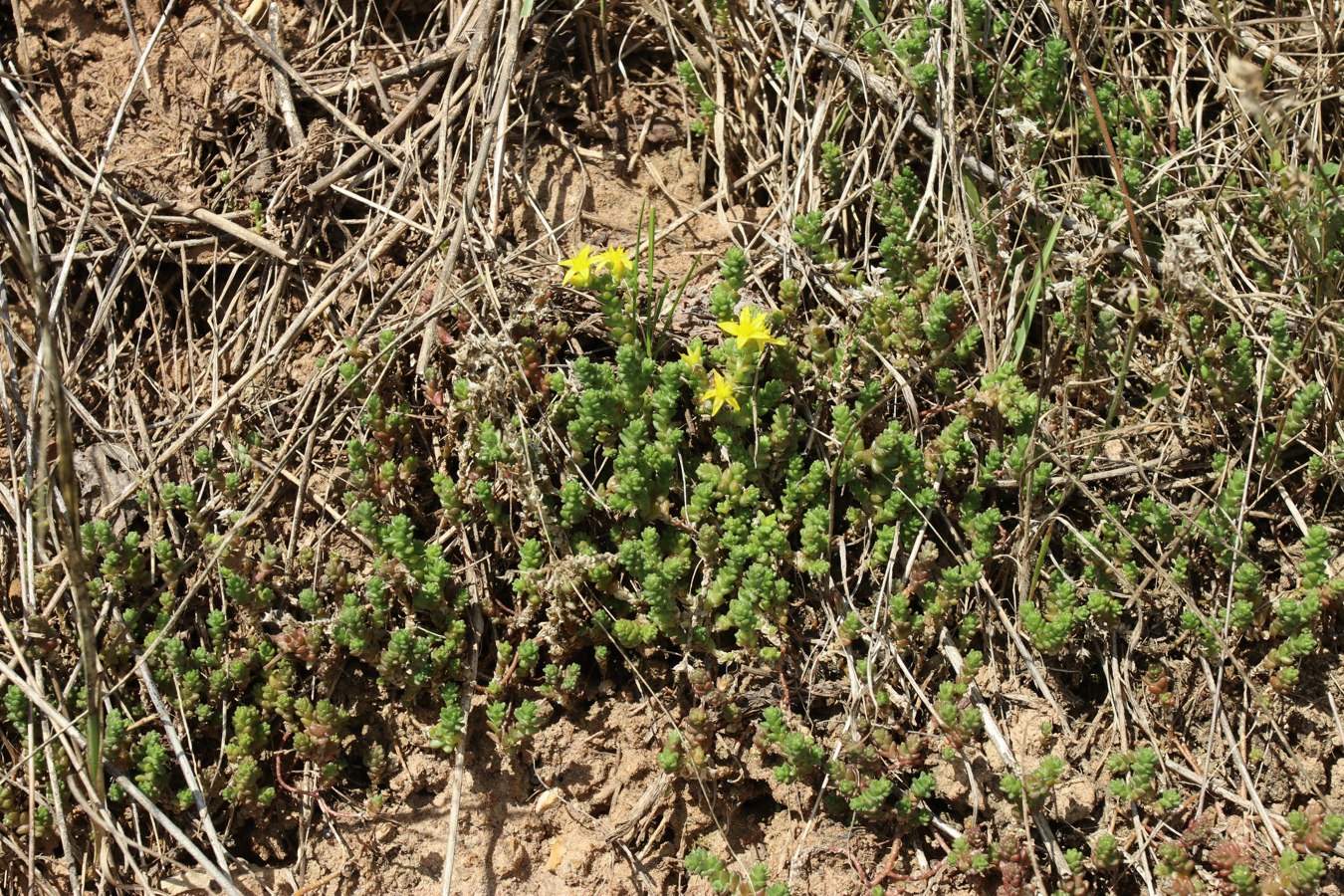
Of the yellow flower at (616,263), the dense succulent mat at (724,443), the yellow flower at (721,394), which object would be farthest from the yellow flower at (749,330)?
the yellow flower at (616,263)

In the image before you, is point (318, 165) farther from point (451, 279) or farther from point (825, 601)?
point (825, 601)

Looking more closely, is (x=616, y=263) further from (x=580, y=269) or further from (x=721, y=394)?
(x=721, y=394)

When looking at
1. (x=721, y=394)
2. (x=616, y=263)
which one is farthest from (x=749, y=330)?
(x=616, y=263)

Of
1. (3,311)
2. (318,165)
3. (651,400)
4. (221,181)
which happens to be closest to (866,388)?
(651,400)

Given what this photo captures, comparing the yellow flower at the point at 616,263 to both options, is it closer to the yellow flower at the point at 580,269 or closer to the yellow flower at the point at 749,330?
the yellow flower at the point at 580,269

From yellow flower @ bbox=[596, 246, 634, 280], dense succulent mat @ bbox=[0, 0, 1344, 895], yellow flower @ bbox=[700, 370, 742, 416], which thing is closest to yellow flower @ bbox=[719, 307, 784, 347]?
dense succulent mat @ bbox=[0, 0, 1344, 895]

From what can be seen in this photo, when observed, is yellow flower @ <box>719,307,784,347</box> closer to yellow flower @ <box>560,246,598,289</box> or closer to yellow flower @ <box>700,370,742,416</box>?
yellow flower @ <box>700,370,742,416</box>
